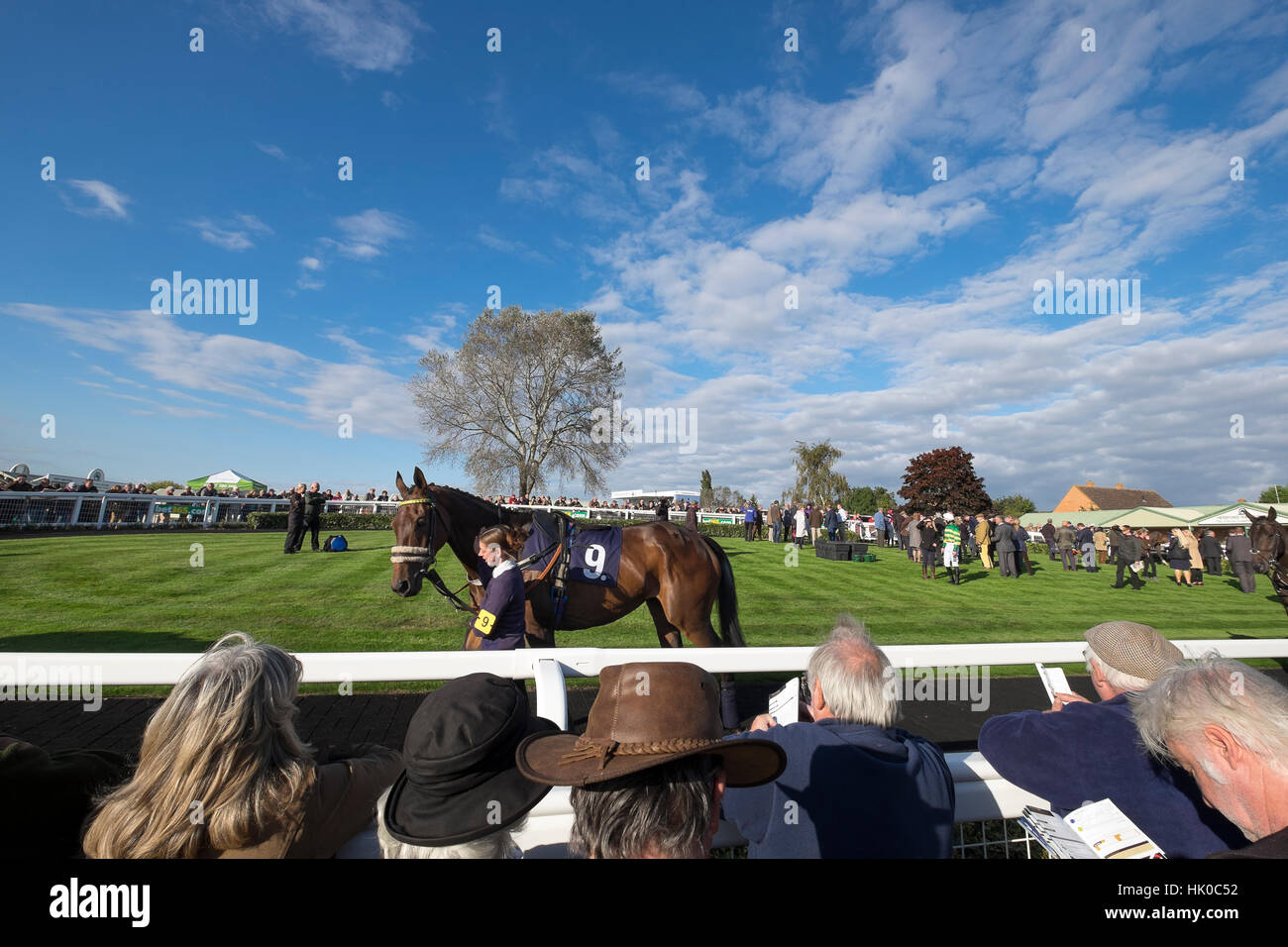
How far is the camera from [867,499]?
62.9 metres

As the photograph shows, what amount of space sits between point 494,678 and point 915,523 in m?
18.7

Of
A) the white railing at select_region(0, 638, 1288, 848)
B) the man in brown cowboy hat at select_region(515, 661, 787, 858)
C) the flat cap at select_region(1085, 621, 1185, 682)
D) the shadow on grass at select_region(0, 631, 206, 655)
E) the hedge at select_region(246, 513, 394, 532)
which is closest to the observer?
the man in brown cowboy hat at select_region(515, 661, 787, 858)

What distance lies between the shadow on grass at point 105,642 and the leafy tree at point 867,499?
195ft

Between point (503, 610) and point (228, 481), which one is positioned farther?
point (228, 481)

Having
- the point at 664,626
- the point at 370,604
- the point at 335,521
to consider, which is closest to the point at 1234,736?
the point at 664,626

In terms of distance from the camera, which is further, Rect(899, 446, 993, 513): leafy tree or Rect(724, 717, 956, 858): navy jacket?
Rect(899, 446, 993, 513): leafy tree

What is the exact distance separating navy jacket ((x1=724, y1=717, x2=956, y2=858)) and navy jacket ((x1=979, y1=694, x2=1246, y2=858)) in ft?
1.14

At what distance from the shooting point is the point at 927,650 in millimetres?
2414

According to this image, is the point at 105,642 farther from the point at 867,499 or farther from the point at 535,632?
the point at 867,499

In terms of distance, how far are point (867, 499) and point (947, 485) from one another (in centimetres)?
1770

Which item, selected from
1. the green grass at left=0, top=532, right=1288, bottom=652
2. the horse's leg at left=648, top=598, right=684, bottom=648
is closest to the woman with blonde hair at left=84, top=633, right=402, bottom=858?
the horse's leg at left=648, top=598, right=684, bottom=648

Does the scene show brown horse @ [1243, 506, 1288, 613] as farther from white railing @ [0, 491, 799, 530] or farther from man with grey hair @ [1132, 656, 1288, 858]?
white railing @ [0, 491, 799, 530]

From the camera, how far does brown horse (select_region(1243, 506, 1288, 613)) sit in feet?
30.3
